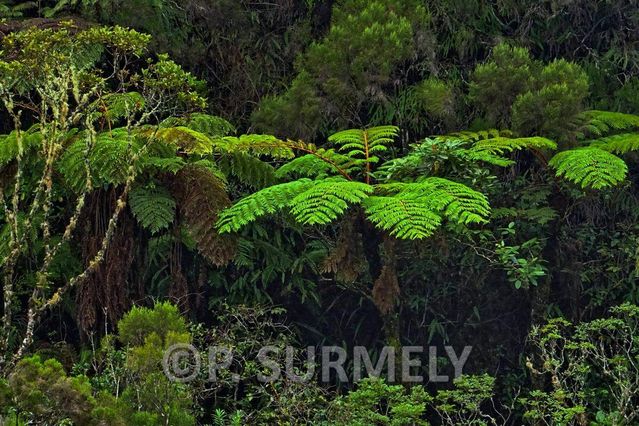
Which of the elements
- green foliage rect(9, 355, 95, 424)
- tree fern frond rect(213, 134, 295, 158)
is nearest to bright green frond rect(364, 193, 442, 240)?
tree fern frond rect(213, 134, 295, 158)

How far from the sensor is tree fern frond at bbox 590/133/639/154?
6.18 meters

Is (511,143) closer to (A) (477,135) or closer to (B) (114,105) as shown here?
(A) (477,135)

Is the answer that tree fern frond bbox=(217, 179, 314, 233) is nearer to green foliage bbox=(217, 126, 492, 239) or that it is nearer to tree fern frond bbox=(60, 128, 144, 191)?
green foliage bbox=(217, 126, 492, 239)

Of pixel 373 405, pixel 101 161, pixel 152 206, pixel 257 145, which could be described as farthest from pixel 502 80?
pixel 101 161

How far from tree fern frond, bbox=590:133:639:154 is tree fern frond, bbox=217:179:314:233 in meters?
1.92

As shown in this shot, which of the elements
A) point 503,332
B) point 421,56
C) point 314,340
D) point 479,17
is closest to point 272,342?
point 314,340

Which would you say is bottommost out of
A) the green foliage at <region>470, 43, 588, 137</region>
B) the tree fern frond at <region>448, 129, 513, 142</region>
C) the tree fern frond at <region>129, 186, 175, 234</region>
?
the tree fern frond at <region>129, 186, 175, 234</region>

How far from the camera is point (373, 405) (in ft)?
19.0

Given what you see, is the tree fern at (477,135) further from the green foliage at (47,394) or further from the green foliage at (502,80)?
the green foliage at (47,394)

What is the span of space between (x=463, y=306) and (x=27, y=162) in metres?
3.20

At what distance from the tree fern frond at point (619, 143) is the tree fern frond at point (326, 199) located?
168 centimetres

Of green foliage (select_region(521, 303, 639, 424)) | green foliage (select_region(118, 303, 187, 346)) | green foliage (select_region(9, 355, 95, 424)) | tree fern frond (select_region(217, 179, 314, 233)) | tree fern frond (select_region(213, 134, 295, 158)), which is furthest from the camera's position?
tree fern frond (select_region(213, 134, 295, 158))

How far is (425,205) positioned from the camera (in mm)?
5477

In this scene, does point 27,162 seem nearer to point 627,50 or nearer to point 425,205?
point 425,205
